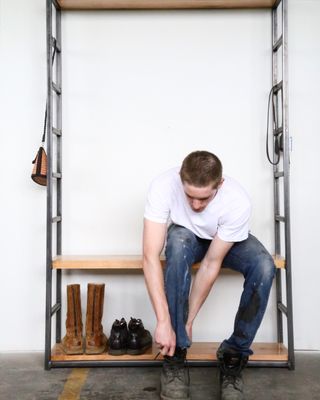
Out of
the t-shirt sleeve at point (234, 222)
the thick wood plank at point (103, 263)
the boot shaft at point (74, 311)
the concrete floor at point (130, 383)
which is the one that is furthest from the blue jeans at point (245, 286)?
the boot shaft at point (74, 311)

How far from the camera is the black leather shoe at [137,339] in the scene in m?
2.72

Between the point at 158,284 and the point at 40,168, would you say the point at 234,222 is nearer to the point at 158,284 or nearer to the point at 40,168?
the point at 158,284

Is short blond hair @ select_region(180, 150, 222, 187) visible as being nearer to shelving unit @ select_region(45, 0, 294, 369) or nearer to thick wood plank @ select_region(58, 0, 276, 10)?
shelving unit @ select_region(45, 0, 294, 369)

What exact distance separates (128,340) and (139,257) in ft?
1.48

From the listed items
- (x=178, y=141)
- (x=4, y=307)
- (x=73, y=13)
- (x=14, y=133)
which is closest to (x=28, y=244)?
(x=4, y=307)

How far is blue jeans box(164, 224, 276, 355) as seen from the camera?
2.15 m

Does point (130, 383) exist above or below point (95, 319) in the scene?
below

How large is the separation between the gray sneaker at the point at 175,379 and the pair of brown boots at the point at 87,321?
2.20ft

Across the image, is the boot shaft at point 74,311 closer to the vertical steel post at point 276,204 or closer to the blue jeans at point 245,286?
the blue jeans at point 245,286

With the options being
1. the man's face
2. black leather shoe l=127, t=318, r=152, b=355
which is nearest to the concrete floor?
black leather shoe l=127, t=318, r=152, b=355

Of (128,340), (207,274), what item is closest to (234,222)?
(207,274)

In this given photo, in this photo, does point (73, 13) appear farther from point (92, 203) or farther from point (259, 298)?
point (259, 298)

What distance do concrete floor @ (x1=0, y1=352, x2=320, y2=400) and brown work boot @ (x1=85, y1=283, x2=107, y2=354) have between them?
148 mm

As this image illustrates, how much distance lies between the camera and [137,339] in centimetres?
273
